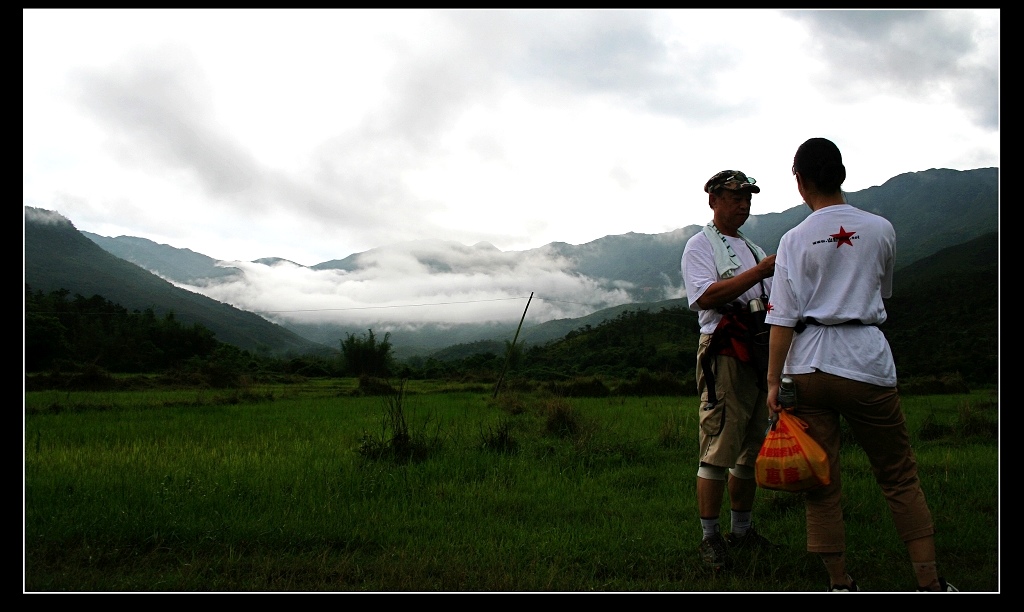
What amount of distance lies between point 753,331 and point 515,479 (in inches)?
110

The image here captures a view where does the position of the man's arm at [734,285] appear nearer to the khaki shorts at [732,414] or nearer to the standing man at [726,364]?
the standing man at [726,364]

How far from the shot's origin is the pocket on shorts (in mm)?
3709

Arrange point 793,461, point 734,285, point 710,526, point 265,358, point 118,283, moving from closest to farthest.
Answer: point 793,461, point 734,285, point 710,526, point 265,358, point 118,283

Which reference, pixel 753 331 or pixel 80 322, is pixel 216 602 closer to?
pixel 753 331

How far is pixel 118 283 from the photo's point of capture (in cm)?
13950

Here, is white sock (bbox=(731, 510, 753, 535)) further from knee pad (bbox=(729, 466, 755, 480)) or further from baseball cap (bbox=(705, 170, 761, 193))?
baseball cap (bbox=(705, 170, 761, 193))

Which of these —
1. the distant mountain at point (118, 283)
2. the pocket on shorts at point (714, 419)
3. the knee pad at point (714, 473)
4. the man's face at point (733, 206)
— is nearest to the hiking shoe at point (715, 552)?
the knee pad at point (714, 473)

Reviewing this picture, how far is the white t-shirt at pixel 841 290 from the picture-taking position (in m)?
2.91

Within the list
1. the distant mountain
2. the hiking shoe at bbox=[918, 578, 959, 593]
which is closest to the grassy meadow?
the hiking shoe at bbox=[918, 578, 959, 593]

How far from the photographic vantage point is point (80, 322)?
3297 centimetres

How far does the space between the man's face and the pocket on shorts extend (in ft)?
3.78

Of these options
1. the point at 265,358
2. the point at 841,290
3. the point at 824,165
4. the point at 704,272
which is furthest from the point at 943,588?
the point at 265,358

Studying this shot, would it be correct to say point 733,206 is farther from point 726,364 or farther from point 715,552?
point 715,552

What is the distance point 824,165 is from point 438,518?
3.38 metres
